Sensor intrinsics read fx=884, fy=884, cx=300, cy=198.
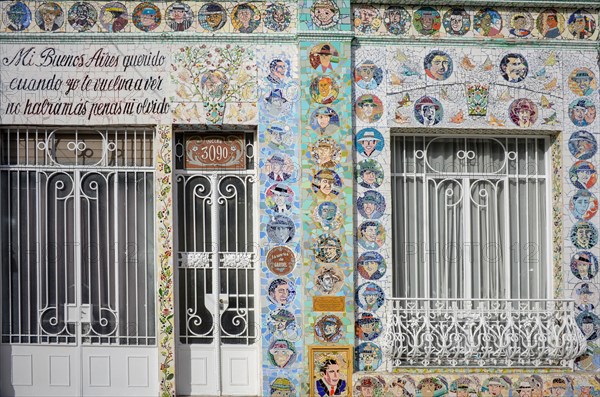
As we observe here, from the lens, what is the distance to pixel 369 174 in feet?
34.2

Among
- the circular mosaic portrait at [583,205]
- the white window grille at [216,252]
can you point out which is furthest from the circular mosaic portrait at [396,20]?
the circular mosaic portrait at [583,205]

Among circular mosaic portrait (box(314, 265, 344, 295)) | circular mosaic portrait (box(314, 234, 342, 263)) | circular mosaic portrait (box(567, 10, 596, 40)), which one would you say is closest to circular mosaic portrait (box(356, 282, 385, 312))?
circular mosaic portrait (box(314, 265, 344, 295))

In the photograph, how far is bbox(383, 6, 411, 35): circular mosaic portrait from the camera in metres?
10.5

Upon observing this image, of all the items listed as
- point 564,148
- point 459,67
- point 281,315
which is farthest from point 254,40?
point 564,148

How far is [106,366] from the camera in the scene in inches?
410

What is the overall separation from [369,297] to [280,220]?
1.38 m

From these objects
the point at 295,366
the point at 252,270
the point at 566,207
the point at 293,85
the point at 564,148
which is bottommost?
the point at 295,366

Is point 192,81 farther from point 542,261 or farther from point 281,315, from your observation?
point 542,261

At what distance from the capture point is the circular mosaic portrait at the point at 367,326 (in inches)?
408

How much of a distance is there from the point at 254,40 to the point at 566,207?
13.8ft

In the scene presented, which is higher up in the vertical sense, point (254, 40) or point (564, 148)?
point (254, 40)

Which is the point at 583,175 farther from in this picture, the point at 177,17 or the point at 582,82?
the point at 177,17

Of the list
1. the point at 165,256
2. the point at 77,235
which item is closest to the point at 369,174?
the point at 165,256

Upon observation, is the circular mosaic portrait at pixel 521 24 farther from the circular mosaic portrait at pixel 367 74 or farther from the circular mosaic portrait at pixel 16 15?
the circular mosaic portrait at pixel 16 15
